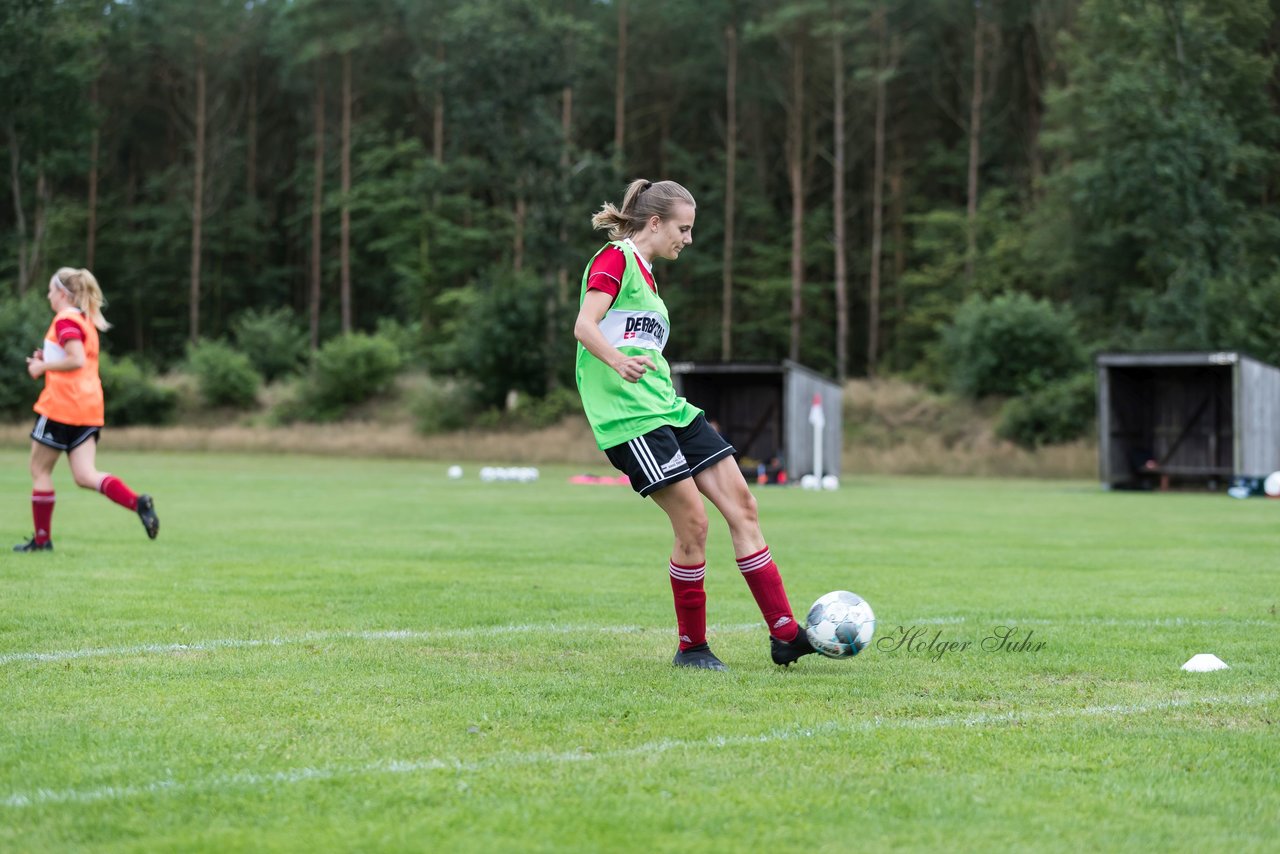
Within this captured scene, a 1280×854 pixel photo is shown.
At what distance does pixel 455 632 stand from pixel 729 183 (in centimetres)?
4997

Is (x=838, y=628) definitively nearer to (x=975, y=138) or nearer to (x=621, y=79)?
(x=975, y=138)

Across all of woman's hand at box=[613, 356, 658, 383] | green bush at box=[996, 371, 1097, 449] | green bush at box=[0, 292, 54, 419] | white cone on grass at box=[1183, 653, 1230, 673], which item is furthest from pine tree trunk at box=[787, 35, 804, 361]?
woman's hand at box=[613, 356, 658, 383]

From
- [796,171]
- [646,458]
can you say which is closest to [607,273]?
[646,458]

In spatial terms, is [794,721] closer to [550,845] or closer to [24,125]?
[550,845]

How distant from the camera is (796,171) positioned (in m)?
53.0

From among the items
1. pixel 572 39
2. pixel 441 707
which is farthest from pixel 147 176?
pixel 441 707

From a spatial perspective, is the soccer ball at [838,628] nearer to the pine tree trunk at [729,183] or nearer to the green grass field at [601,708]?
the green grass field at [601,708]

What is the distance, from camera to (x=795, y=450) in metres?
30.3

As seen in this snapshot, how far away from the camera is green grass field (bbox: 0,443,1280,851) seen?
3.70 metres

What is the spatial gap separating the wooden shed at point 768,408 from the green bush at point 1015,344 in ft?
39.6

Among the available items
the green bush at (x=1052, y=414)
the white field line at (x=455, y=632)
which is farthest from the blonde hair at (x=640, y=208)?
the green bush at (x=1052, y=414)

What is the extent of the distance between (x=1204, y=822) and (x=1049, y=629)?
3912 millimetres

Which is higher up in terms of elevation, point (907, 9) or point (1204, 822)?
point (907, 9)

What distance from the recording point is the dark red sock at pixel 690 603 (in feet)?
20.7
